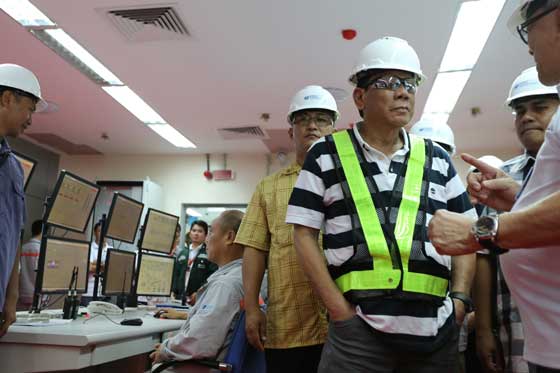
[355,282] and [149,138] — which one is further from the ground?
[149,138]

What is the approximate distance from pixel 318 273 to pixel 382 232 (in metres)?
0.21

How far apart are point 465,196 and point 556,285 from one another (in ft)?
1.88

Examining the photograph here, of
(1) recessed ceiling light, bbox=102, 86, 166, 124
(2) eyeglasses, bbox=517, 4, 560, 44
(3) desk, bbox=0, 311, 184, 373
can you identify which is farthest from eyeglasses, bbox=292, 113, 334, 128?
(1) recessed ceiling light, bbox=102, 86, 166, 124

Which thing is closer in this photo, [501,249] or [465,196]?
[501,249]

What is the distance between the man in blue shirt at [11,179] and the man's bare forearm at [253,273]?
0.96 meters

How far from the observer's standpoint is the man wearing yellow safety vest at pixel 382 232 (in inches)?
47.8

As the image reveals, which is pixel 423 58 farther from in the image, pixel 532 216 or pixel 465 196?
pixel 532 216

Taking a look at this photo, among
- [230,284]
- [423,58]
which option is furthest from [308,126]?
[423,58]

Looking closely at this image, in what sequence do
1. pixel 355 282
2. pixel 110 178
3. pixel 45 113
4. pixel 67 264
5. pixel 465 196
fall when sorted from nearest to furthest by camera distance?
pixel 355 282 → pixel 465 196 → pixel 67 264 → pixel 45 113 → pixel 110 178

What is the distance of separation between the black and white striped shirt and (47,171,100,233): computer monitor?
67.1 inches

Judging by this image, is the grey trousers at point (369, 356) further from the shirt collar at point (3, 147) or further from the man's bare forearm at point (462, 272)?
the shirt collar at point (3, 147)

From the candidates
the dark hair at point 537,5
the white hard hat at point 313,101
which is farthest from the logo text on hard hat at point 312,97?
the dark hair at point 537,5

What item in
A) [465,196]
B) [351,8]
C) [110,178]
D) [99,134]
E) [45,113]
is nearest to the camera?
[465,196]

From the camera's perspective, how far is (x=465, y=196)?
1.50m
